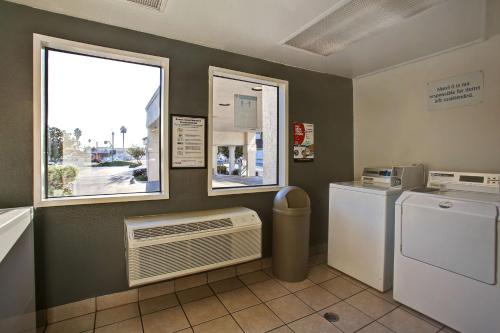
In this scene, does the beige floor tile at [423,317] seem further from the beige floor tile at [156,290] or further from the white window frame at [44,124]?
the white window frame at [44,124]

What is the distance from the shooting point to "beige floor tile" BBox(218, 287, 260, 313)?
2.27m

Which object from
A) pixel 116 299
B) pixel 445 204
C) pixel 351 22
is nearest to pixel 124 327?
pixel 116 299

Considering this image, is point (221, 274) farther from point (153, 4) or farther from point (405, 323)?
point (153, 4)

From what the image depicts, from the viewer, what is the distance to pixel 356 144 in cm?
371

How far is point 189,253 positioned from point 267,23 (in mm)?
2110

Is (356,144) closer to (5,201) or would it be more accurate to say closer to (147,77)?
(147,77)

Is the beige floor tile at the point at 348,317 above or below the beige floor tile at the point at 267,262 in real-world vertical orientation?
below

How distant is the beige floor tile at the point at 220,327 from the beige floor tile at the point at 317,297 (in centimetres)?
72

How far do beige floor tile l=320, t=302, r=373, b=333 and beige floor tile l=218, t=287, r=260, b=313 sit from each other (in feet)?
2.10

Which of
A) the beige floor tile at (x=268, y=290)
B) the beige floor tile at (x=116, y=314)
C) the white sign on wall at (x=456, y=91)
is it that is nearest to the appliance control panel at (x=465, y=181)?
the white sign on wall at (x=456, y=91)

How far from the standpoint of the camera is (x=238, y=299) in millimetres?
2383

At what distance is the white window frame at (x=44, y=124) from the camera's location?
1.93 metres

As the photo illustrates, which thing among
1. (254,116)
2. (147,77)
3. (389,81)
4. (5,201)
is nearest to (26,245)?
(5,201)

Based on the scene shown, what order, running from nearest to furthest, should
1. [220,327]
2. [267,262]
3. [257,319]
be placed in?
[220,327] < [257,319] < [267,262]
